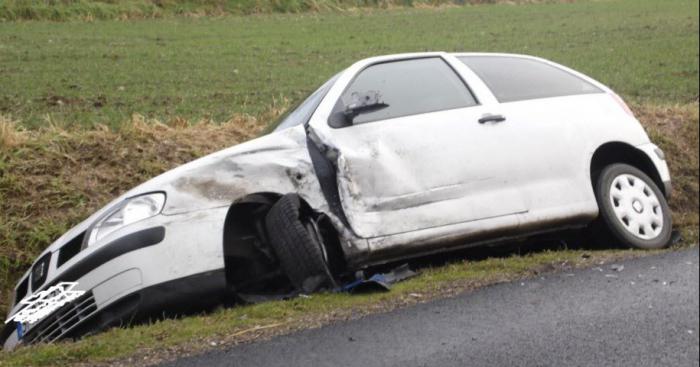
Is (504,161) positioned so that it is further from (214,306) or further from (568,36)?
A: (568,36)

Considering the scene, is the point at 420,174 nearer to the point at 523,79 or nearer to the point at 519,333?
the point at 523,79

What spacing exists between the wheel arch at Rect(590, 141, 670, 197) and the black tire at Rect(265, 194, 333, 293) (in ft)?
7.53

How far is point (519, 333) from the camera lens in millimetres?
4570

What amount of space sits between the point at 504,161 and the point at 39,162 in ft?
12.4

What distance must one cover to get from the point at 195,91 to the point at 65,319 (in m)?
4.27

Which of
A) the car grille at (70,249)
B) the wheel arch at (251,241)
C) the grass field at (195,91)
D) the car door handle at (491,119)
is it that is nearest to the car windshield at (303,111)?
the wheel arch at (251,241)

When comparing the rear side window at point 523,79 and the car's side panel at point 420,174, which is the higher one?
the rear side window at point 523,79

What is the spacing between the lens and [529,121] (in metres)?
6.18

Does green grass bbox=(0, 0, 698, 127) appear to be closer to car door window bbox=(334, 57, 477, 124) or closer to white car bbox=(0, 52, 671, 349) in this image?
white car bbox=(0, 52, 671, 349)

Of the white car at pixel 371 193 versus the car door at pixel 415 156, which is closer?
the white car at pixel 371 193

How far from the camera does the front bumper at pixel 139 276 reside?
497cm

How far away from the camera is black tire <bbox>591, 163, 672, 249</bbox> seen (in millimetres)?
6258

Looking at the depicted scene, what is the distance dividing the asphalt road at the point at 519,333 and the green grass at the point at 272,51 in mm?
4079

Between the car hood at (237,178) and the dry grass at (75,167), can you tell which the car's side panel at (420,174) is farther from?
the dry grass at (75,167)
